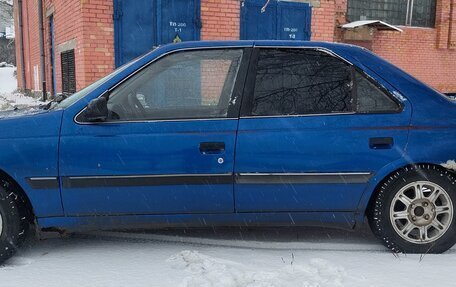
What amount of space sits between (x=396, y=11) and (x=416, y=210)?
35.0ft

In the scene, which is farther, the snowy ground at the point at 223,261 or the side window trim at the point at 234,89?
the side window trim at the point at 234,89

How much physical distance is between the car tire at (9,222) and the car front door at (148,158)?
1.13 ft

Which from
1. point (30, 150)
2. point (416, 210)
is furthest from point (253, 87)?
point (30, 150)

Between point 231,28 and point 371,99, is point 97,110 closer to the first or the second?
point 371,99

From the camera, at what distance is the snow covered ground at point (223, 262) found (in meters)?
2.95

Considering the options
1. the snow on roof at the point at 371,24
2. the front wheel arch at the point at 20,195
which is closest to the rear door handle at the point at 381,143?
the front wheel arch at the point at 20,195

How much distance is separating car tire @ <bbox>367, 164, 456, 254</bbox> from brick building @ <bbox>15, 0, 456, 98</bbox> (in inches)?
246

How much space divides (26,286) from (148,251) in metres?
0.91

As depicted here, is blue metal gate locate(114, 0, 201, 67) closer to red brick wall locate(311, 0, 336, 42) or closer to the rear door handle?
red brick wall locate(311, 0, 336, 42)

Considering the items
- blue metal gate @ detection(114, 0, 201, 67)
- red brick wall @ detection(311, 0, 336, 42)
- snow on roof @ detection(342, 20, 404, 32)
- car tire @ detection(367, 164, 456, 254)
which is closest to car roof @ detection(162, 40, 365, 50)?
car tire @ detection(367, 164, 456, 254)

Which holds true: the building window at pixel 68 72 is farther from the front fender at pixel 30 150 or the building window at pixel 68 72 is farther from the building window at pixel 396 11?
the building window at pixel 396 11

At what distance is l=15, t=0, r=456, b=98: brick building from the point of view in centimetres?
820

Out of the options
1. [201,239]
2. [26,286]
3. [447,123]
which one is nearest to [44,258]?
[26,286]

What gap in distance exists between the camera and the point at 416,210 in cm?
338
